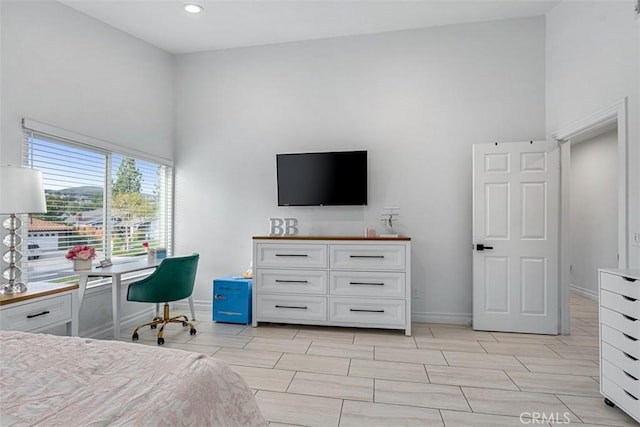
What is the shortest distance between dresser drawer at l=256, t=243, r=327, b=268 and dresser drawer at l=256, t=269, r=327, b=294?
0.24 feet

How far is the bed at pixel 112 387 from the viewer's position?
90cm

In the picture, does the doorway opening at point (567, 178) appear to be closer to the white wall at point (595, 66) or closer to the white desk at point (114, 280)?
the white wall at point (595, 66)

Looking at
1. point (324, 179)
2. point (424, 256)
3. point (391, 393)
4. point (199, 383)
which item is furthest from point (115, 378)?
point (424, 256)

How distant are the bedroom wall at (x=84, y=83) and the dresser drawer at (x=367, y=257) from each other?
2.41 meters

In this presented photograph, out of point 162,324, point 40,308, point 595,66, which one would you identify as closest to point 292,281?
point 162,324

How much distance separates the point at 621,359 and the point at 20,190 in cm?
383

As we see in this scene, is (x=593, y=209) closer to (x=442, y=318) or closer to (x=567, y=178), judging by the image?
(x=567, y=178)

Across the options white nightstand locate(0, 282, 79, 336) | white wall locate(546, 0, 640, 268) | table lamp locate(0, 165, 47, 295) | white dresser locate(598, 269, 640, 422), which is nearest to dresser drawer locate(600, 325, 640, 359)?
white dresser locate(598, 269, 640, 422)

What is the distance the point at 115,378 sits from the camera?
1.09 metres

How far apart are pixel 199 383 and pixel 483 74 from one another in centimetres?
399

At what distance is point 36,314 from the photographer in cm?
222

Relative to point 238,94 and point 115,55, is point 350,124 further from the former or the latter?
point 115,55

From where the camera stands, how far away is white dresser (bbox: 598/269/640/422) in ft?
5.98

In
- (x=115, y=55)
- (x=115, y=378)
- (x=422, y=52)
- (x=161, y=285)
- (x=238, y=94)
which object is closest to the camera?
(x=115, y=378)
